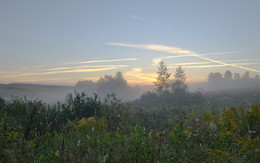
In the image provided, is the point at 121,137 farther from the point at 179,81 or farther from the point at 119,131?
the point at 179,81

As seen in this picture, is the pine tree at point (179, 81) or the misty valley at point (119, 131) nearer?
the misty valley at point (119, 131)

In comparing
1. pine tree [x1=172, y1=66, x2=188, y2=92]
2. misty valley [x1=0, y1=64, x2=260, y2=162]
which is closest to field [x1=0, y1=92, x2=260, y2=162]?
misty valley [x1=0, y1=64, x2=260, y2=162]

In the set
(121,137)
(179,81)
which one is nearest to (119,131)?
(121,137)

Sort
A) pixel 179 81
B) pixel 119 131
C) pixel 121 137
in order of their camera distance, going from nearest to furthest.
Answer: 1. pixel 121 137
2. pixel 119 131
3. pixel 179 81

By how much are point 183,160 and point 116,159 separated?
1.29 meters

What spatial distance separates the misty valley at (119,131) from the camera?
3467mm

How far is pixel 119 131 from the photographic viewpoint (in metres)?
5.39

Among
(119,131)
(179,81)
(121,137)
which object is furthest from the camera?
(179,81)

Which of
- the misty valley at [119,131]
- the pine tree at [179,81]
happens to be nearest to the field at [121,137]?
the misty valley at [119,131]

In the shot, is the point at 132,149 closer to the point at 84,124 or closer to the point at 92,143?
the point at 92,143

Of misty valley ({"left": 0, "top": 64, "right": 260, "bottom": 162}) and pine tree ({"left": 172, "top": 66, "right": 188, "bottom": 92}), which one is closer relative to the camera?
misty valley ({"left": 0, "top": 64, "right": 260, "bottom": 162})

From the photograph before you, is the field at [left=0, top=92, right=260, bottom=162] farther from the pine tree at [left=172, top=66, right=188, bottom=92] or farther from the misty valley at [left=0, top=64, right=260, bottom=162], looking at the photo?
the pine tree at [left=172, top=66, right=188, bottom=92]

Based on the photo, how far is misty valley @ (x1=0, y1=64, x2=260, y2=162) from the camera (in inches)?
136

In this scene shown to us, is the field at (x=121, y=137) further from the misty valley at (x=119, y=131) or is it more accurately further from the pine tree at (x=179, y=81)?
the pine tree at (x=179, y=81)
